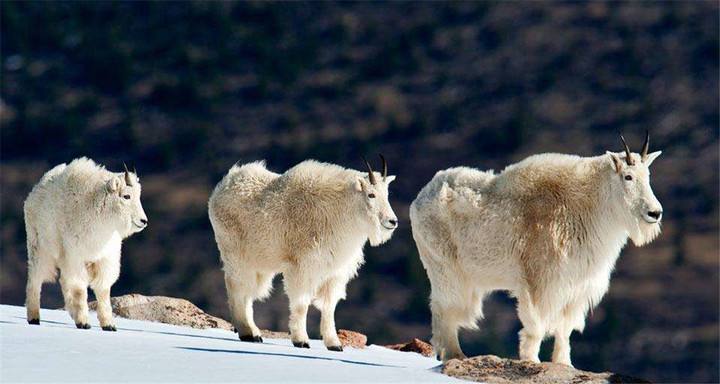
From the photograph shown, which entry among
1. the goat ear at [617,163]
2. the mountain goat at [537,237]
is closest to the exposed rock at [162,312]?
the mountain goat at [537,237]

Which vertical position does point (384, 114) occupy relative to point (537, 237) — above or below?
above

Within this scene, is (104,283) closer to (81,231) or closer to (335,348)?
(81,231)

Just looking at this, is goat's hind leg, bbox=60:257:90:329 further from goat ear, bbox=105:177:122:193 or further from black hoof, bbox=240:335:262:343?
black hoof, bbox=240:335:262:343

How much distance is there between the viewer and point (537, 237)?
1336 centimetres

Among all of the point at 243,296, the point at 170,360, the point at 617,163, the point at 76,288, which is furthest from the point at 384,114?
the point at 170,360

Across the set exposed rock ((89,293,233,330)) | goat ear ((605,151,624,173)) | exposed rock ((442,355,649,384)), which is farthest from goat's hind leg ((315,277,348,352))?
goat ear ((605,151,624,173))

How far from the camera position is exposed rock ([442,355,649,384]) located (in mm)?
11387

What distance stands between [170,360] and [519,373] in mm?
2858

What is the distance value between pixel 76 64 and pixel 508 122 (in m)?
23.1

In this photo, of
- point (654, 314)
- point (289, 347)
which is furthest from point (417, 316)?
point (289, 347)

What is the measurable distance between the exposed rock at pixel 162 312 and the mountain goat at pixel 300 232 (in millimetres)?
1033

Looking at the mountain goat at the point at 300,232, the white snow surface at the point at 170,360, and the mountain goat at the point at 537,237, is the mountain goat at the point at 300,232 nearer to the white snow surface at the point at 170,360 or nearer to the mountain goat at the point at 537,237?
the white snow surface at the point at 170,360

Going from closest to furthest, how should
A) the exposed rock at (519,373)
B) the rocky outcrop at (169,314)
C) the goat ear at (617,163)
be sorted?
the exposed rock at (519,373) < the goat ear at (617,163) < the rocky outcrop at (169,314)

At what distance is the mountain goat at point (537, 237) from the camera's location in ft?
43.6
